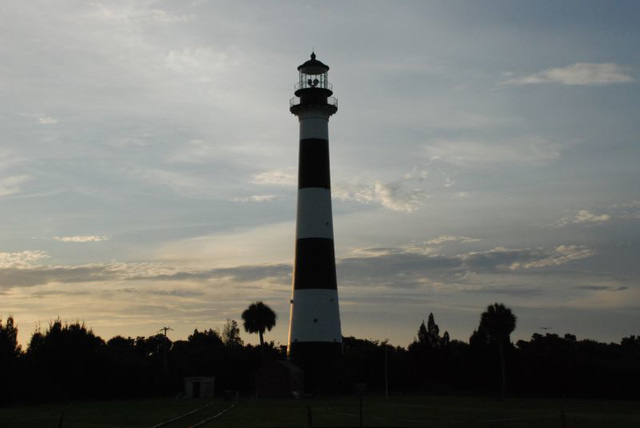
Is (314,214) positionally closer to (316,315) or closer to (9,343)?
(316,315)

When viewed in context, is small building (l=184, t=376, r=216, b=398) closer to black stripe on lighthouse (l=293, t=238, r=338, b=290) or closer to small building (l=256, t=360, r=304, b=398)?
small building (l=256, t=360, r=304, b=398)

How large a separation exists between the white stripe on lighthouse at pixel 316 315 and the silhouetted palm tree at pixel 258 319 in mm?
20641

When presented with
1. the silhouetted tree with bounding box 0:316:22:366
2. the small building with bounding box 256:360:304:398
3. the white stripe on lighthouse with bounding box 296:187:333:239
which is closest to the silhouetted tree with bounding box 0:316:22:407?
the silhouetted tree with bounding box 0:316:22:366

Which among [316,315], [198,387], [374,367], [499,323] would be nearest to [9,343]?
[198,387]

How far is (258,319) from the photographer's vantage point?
8844cm

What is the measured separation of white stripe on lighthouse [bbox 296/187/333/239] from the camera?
2670 inches

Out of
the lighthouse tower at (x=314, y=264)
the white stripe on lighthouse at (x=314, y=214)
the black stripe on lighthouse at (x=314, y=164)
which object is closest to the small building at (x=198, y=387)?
the lighthouse tower at (x=314, y=264)

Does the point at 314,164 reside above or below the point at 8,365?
above

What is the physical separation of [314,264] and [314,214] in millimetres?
4335

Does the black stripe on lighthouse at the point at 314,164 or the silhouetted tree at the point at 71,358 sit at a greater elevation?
the black stripe on lighthouse at the point at 314,164

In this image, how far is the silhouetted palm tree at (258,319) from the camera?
88.4 m

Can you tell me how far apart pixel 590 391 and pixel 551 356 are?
17.4 feet

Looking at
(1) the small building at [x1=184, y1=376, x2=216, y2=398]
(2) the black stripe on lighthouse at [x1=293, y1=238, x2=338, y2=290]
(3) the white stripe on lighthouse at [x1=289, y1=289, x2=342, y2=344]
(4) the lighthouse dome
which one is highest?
(4) the lighthouse dome

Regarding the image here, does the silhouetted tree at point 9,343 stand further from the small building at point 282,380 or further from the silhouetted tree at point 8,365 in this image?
the small building at point 282,380
